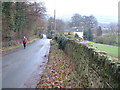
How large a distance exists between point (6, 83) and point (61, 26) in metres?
59.3

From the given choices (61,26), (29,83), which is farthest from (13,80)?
(61,26)

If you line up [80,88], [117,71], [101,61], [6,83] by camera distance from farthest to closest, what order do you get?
[6,83], [80,88], [101,61], [117,71]

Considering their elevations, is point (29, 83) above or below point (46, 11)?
below

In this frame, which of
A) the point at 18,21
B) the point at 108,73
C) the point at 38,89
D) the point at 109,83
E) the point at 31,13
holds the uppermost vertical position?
the point at 31,13

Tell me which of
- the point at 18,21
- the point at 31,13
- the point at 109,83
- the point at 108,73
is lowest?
the point at 109,83

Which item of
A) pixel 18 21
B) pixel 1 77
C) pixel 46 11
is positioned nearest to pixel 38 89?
pixel 1 77

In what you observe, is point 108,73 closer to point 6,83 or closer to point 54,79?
point 54,79

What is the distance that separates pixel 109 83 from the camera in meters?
3.30

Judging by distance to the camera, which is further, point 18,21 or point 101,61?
point 18,21

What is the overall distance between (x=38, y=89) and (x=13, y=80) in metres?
1.62

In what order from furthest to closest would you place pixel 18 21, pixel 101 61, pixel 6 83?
1. pixel 18 21
2. pixel 6 83
3. pixel 101 61

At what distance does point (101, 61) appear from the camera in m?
4.00

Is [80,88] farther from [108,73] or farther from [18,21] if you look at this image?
[18,21]

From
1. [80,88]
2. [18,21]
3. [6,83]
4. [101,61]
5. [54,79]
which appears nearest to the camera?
[101,61]
